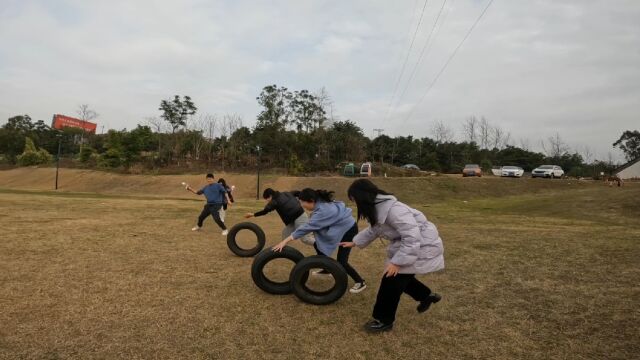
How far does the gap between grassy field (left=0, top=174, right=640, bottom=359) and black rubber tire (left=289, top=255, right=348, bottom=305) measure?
0.43ft

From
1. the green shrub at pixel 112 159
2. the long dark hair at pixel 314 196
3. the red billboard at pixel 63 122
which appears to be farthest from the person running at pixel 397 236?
the red billboard at pixel 63 122

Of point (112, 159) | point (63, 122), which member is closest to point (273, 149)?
point (112, 159)

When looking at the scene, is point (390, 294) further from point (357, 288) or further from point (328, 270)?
point (357, 288)

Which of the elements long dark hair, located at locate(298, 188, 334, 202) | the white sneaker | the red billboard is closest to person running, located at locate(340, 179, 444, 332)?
long dark hair, located at locate(298, 188, 334, 202)

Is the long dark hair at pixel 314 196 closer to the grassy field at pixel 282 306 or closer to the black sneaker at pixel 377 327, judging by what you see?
the grassy field at pixel 282 306

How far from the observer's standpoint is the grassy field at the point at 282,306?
436cm

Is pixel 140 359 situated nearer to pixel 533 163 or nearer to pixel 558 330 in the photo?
pixel 558 330

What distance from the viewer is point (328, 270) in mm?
5703

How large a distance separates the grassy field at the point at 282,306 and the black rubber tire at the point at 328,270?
13 centimetres

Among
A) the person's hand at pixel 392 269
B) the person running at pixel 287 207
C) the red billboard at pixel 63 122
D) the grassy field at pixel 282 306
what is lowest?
the grassy field at pixel 282 306

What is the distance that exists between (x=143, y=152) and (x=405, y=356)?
56689 millimetres

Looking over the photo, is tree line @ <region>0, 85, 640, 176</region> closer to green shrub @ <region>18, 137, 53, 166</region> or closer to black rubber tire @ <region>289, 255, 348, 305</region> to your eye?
green shrub @ <region>18, 137, 53, 166</region>

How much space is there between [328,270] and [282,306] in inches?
30.8

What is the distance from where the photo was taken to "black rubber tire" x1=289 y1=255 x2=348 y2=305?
5664 mm
